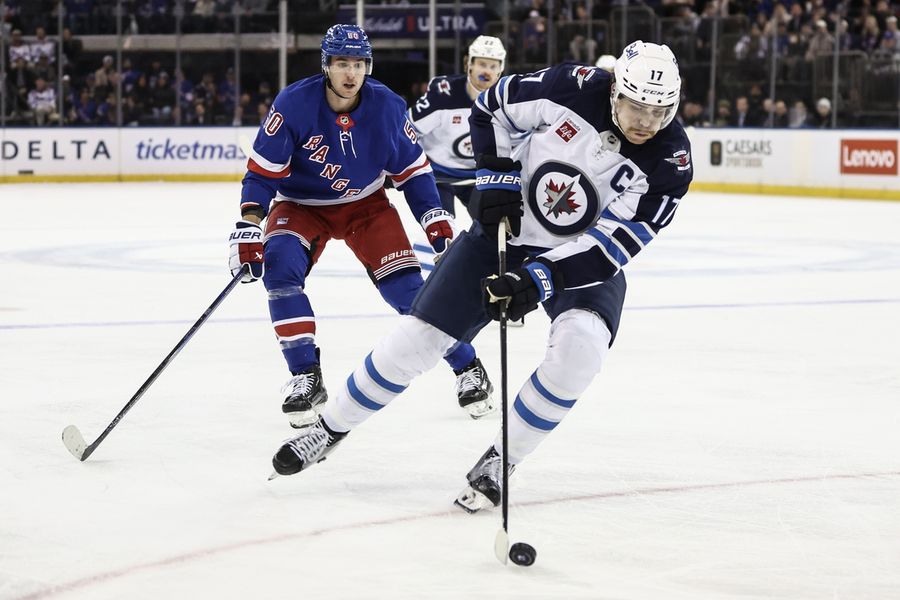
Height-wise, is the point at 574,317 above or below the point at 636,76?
below

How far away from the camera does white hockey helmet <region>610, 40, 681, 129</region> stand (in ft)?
10.0

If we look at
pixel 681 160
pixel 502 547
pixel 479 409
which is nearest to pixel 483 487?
pixel 502 547

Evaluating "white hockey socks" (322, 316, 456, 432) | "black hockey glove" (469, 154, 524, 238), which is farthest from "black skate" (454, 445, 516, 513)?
"black hockey glove" (469, 154, 524, 238)

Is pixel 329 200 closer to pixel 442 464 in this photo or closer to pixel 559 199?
pixel 442 464

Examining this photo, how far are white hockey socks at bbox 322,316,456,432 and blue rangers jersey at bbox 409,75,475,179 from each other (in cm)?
352

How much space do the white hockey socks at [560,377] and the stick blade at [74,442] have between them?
1.15 metres

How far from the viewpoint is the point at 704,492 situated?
3.32 metres

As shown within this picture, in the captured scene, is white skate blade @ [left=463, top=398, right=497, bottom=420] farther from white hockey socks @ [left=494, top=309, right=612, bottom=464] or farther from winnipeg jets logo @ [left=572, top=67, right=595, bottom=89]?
winnipeg jets logo @ [left=572, top=67, right=595, bottom=89]

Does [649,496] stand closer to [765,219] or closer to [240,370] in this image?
[240,370]

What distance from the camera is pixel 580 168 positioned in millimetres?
3244

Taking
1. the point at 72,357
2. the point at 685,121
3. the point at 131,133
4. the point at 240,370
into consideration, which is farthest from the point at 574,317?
the point at 131,133

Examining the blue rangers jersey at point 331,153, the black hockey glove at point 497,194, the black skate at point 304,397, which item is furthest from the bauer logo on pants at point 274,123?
the black hockey glove at point 497,194

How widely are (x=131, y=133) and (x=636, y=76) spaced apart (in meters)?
14.4

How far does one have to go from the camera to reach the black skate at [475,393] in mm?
4250
